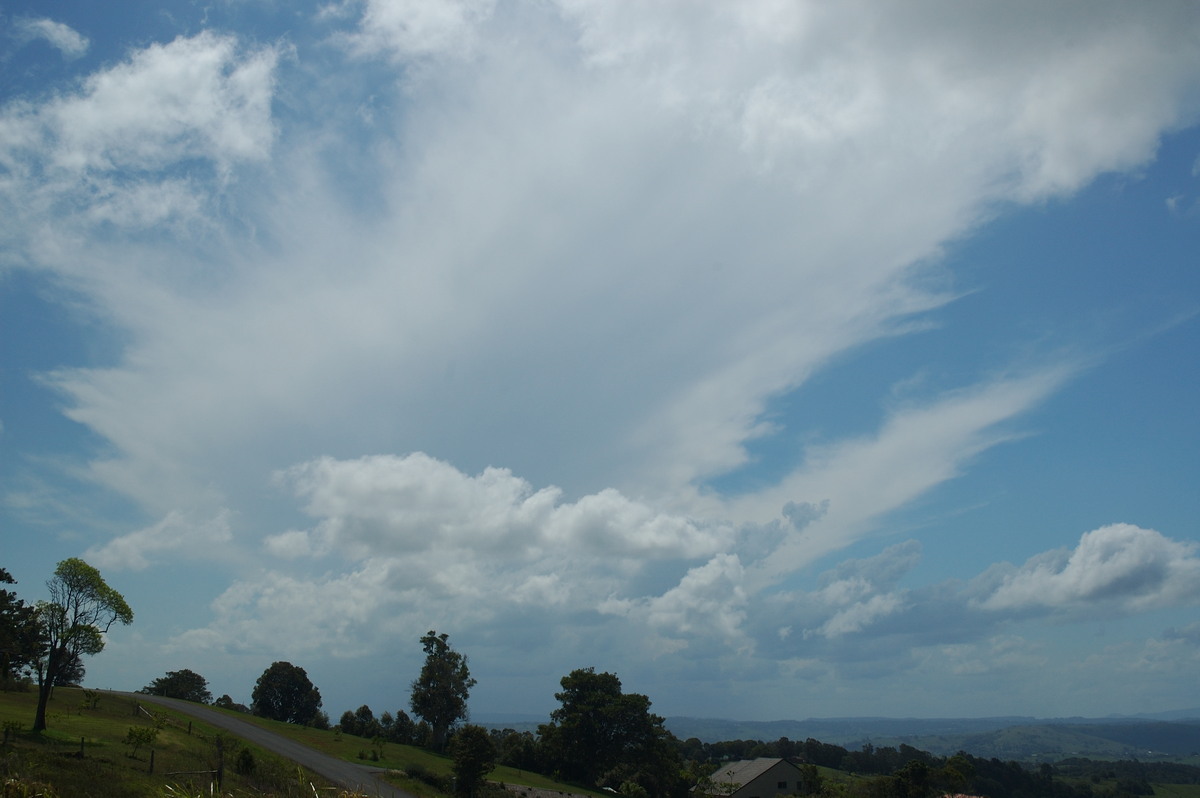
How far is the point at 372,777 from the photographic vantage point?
169 feet

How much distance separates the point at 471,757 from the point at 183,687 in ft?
257

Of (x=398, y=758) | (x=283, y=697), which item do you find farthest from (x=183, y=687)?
(x=398, y=758)

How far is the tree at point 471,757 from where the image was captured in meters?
50.6

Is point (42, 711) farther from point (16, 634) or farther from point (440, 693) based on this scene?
point (440, 693)

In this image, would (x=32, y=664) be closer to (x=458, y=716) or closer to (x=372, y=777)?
(x=372, y=777)

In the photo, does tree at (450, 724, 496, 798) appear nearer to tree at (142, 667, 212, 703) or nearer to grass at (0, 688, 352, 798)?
grass at (0, 688, 352, 798)

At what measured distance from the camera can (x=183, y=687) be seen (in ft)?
351

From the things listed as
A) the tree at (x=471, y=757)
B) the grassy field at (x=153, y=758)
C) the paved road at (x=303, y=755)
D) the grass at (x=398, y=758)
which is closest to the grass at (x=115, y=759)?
the grassy field at (x=153, y=758)

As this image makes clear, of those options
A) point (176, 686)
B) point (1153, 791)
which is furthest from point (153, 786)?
point (1153, 791)

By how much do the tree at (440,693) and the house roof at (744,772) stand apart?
2929cm

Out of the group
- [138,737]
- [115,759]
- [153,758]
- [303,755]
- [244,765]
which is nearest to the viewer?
[115,759]

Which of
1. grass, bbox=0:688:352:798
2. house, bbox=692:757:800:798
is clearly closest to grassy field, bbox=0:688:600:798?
grass, bbox=0:688:352:798

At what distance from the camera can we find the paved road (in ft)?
153

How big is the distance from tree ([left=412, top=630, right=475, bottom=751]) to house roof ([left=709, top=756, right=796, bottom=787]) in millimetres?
29290
